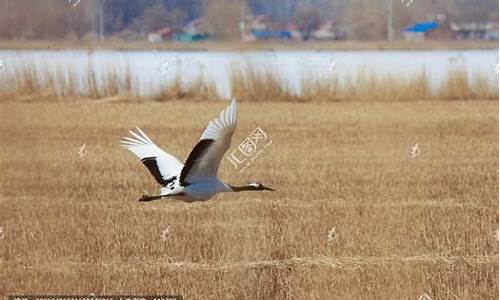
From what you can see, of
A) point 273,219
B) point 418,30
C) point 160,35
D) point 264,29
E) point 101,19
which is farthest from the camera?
point 418,30

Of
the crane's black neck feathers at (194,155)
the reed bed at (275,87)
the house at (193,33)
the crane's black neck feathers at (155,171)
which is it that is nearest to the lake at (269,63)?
the reed bed at (275,87)

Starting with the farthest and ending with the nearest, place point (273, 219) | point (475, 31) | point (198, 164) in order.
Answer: point (475, 31) < point (273, 219) < point (198, 164)

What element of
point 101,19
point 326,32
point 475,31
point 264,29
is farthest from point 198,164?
point 475,31

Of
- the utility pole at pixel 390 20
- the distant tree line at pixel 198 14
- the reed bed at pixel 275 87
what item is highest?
the distant tree line at pixel 198 14

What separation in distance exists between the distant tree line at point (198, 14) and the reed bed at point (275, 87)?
1065 millimetres

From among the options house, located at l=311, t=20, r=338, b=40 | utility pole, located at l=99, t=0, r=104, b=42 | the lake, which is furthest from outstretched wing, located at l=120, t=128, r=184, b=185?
house, located at l=311, t=20, r=338, b=40

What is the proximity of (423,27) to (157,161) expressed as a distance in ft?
52.0

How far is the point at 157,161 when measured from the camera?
9086mm

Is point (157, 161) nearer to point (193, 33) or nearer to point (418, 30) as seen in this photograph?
point (193, 33)

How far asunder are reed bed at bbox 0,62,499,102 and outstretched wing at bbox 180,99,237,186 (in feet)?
43.9

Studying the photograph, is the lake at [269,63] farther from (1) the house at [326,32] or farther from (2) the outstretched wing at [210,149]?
(2) the outstretched wing at [210,149]

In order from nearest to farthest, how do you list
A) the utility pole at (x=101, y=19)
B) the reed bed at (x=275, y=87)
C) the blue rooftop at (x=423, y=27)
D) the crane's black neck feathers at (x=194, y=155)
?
the crane's black neck feathers at (x=194, y=155) < the utility pole at (x=101, y=19) < the reed bed at (x=275, y=87) < the blue rooftop at (x=423, y=27)

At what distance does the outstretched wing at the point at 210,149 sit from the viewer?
7.93 m

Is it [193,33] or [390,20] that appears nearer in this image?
[193,33]
